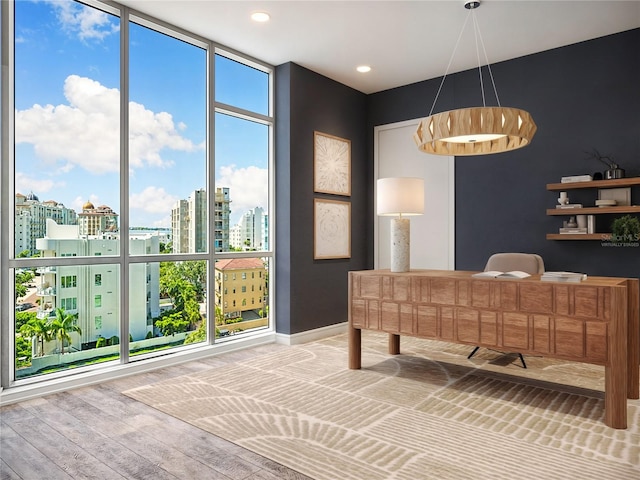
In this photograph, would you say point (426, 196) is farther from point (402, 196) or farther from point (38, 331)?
point (38, 331)

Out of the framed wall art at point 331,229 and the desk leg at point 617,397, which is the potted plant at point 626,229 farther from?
the framed wall art at point 331,229

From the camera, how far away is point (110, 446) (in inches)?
93.4

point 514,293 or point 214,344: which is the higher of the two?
point 514,293

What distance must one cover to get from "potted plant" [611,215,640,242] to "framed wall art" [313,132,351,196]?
9.18 ft

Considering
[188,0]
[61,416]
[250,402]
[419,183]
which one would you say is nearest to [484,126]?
[419,183]

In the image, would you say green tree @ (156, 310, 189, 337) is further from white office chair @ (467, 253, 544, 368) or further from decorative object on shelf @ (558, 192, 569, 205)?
decorative object on shelf @ (558, 192, 569, 205)

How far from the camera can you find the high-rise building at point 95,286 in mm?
3340

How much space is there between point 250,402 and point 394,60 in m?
3.68

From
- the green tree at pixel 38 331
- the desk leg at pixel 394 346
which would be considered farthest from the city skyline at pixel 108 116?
the desk leg at pixel 394 346

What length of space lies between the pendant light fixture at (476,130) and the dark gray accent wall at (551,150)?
1616mm

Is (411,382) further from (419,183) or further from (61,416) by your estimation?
(61,416)

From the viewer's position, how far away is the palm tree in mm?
3350

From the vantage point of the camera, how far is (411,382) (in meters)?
3.40

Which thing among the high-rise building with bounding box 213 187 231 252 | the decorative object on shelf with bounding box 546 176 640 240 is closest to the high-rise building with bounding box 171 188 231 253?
the high-rise building with bounding box 213 187 231 252
